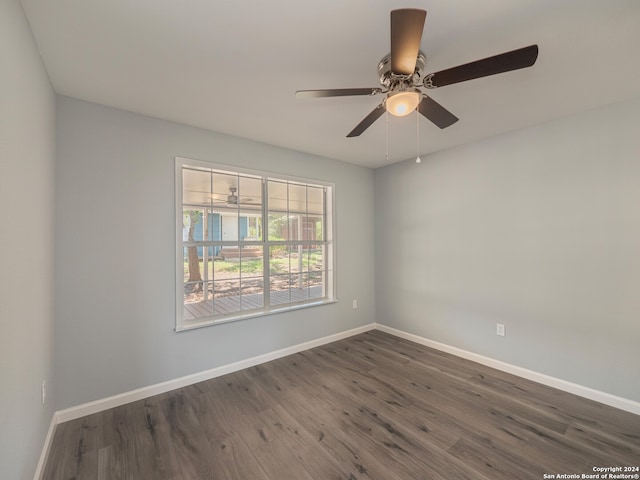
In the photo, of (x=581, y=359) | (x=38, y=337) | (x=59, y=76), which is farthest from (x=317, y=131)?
(x=581, y=359)

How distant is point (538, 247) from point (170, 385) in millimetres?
3817

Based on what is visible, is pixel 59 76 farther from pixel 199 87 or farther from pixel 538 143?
pixel 538 143

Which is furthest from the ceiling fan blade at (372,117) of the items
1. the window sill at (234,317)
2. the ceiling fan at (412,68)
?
the window sill at (234,317)

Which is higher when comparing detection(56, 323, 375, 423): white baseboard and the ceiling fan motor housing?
the ceiling fan motor housing

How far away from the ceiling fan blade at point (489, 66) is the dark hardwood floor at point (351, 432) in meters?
2.26

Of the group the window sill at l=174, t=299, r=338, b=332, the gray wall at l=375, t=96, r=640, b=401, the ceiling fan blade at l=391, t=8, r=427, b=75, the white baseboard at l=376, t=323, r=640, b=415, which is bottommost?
the white baseboard at l=376, t=323, r=640, b=415

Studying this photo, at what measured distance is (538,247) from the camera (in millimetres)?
2660

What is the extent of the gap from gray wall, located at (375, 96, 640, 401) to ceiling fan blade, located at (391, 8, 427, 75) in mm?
2167

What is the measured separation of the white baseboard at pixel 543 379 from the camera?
2.21m

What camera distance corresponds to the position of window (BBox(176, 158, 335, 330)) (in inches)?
107

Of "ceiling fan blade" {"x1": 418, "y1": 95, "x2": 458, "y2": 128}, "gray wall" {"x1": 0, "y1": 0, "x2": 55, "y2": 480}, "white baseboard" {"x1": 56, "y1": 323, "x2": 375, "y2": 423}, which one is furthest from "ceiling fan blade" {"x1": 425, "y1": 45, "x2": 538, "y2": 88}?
"white baseboard" {"x1": 56, "y1": 323, "x2": 375, "y2": 423}

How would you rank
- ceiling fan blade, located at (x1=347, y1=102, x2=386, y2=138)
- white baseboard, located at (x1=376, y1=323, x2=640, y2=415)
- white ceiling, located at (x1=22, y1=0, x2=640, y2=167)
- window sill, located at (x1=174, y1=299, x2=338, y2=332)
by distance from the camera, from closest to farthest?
1. white ceiling, located at (x1=22, y1=0, x2=640, y2=167)
2. ceiling fan blade, located at (x1=347, y1=102, x2=386, y2=138)
3. white baseboard, located at (x1=376, y1=323, x2=640, y2=415)
4. window sill, located at (x1=174, y1=299, x2=338, y2=332)

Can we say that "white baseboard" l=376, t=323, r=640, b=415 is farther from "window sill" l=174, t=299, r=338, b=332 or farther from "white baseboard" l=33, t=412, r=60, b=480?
"white baseboard" l=33, t=412, r=60, b=480

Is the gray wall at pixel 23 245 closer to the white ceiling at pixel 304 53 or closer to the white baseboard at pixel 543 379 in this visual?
the white ceiling at pixel 304 53
